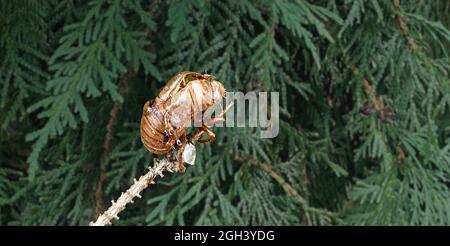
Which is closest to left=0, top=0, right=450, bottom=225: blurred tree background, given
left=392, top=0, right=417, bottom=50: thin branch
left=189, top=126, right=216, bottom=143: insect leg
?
left=392, top=0, right=417, bottom=50: thin branch

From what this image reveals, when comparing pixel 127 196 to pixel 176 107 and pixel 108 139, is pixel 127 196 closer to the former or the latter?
pixel 176 107

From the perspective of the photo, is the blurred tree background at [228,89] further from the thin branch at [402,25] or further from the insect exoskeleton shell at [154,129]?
the insect exoskeleton shell at [154,129]

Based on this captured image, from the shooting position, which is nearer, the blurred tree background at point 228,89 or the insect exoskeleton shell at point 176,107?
the insect exoskeleton shell at point 176,107

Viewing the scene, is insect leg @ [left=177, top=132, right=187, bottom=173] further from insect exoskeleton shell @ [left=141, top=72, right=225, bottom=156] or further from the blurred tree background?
the blurred tree background

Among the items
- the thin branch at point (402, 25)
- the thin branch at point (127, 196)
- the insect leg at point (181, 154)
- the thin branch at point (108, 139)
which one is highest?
the thin branch at point (402, 25)


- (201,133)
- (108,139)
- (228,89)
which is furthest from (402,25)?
(201,133)

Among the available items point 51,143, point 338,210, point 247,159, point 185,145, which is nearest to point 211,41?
point 247,159

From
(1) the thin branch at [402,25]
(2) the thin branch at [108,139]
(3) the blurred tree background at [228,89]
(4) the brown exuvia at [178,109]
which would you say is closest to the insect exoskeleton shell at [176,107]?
(4) the brown exuvia at [178,109]
